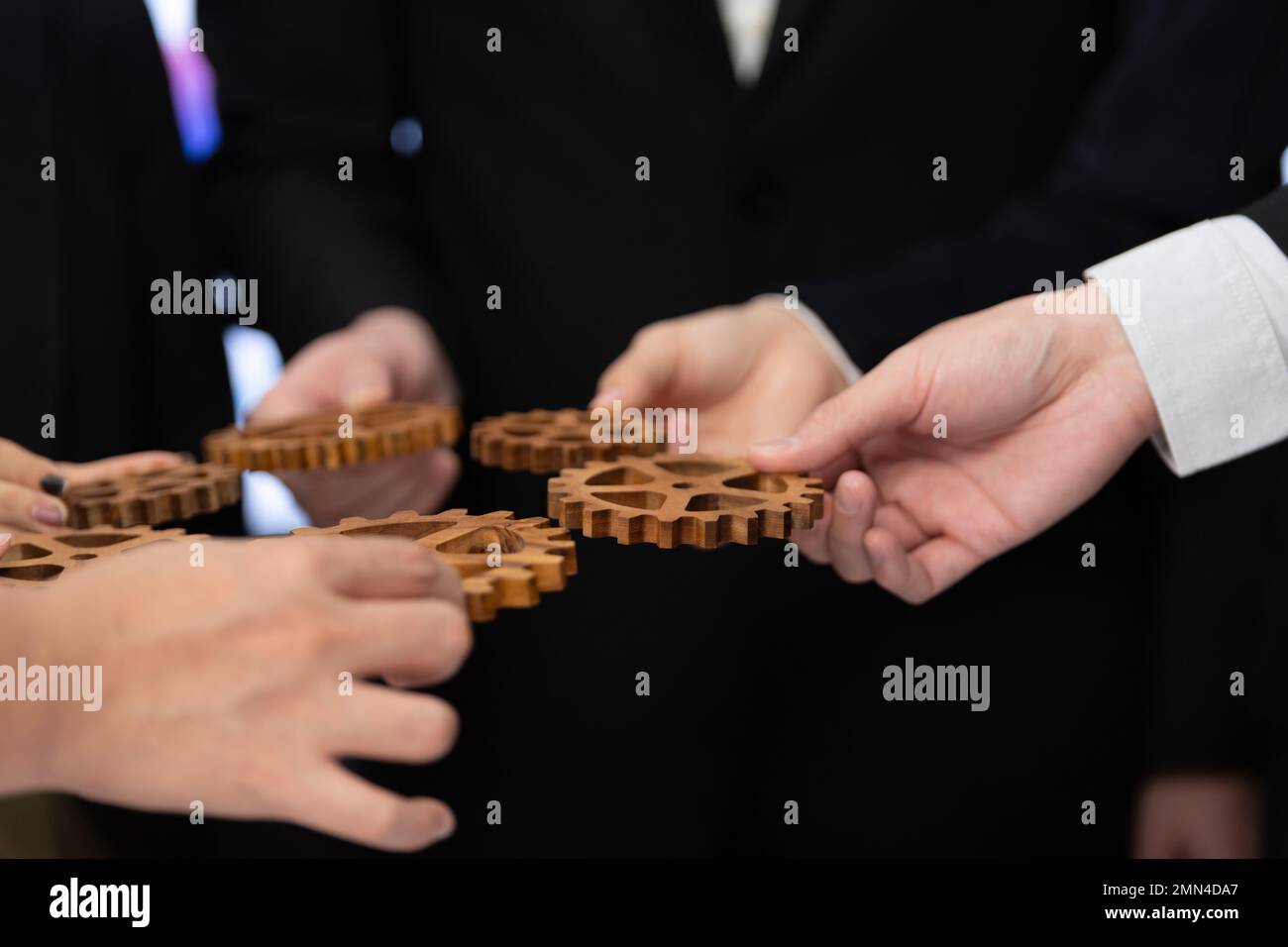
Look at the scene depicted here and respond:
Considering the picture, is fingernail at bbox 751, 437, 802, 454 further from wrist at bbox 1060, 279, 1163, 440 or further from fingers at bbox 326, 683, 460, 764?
fingers at bbox 326, 683, 460, 764

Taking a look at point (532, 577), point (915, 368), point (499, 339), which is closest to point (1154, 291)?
point (915, 368)

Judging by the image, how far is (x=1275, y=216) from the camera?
1344 mm

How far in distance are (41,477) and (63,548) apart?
0.23 meters

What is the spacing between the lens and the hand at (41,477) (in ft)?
4.23

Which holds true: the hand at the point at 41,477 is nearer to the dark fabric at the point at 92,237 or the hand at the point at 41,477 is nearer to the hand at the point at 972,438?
the dark fabric at the point at 92,237

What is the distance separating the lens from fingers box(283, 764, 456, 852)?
78cm

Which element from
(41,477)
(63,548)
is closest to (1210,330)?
(63,548)

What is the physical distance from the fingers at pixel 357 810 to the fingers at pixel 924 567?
850 mm

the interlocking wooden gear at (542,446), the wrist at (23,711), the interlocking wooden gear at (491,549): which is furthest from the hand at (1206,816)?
the wrist at (23,711)

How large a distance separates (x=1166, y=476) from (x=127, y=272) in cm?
176

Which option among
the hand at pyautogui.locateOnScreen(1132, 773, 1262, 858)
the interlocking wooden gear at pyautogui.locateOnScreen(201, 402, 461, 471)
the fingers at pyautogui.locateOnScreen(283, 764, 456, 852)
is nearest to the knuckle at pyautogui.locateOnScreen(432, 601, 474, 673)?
the fingers at pyautogui.locateOnScreen(283, 764, 456, 852)

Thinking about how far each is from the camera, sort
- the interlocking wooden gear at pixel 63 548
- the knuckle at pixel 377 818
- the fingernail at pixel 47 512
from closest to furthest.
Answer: the knuckle at pixel 377 818 → the interlocking wooden gear at pixel 63 548 → the fingernail at pixel 47 512

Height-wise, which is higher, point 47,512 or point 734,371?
point 734,371

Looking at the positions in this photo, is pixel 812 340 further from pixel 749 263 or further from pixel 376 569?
pixel 376 569
